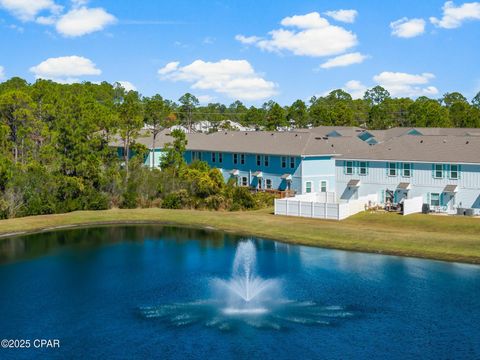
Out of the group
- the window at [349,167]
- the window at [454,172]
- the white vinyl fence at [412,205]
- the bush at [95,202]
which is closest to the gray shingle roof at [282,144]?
the window at [349,167]

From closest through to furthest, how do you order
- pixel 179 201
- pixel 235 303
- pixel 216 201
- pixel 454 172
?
pixel 235 303
pixel 454 172
pixel 216 201
pixel 179 201

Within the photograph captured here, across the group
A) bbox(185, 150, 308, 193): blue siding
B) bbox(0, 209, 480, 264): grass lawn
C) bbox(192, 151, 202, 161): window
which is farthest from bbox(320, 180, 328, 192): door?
bbox(192, 151, 202, 161): window

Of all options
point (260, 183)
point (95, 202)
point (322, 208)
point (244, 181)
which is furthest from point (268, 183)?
point (95, 202)

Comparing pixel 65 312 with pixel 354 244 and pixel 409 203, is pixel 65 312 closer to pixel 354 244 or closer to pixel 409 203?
pixel 354 244

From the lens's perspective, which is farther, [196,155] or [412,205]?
[196,155]

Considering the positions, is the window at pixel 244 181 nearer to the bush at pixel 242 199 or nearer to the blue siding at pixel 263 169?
the blue siding at pixel 263 169

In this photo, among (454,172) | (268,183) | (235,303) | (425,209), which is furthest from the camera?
(268,183)

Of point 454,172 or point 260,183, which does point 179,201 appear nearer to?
point 260,183
